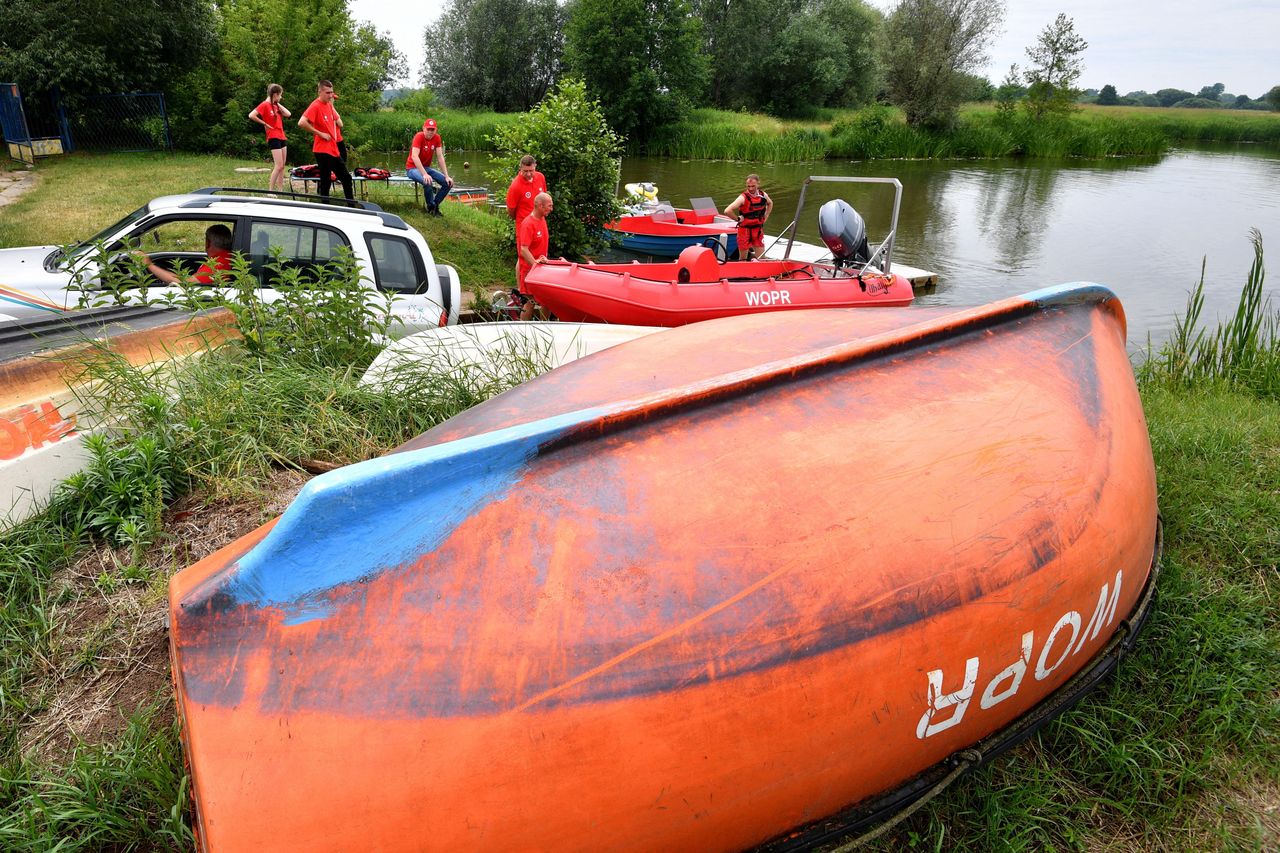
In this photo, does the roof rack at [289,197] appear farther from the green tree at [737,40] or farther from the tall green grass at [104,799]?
the green tree at [737,40]

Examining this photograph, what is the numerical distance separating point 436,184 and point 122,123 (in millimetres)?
12427

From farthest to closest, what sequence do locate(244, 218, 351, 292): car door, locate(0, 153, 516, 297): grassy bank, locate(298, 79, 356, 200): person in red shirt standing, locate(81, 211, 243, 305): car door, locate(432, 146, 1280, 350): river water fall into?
1. locate(432, 146, 1280, 350): river water
2. locate(0, 153, 516, 297): grassy bank
3. locate(298, 79, 356, 200): person in red shirt standing
4. locate(244, 218, 351, 292): car door
5. locate(81, 211, 243, 305): car door

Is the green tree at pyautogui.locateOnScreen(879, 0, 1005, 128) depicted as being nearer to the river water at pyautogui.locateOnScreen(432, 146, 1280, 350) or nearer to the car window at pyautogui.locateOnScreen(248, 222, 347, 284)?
the river water at pyautogui.locateOnScreen(432, 146, 1280, 350)

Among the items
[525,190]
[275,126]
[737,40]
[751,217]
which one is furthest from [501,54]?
[525,190]

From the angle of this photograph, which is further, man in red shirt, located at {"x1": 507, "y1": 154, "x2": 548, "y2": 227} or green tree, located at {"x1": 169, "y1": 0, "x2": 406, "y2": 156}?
green tree, located at {"x1": 169, "y1": 0, "x2": 406, "y2": 156}

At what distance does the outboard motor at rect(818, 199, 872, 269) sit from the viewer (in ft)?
28.9

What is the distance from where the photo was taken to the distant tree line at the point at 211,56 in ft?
60.4

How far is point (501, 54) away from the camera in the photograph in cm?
4197

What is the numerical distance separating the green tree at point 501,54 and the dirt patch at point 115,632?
1692 inches

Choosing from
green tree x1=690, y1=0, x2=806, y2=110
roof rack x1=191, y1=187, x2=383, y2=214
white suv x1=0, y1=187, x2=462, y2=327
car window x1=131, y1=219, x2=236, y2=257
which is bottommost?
car window x1=131, y1=219, x2=236, y2=257

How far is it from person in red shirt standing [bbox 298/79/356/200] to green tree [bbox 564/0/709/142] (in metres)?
24.0

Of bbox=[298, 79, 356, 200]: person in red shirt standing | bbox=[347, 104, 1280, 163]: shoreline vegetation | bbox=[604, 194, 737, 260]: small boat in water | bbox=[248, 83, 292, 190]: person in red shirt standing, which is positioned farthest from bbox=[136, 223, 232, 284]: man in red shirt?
bbox=[347, 104, 1280, 163]: shoreline vegetation

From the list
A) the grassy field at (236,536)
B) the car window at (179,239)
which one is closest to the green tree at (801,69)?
the car window at (179,239)

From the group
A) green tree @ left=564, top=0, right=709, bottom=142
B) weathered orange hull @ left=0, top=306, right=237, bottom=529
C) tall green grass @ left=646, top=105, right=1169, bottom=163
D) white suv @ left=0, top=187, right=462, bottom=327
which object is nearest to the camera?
weathered orange hull @ left=0, top=306, right=237, bottom=529
